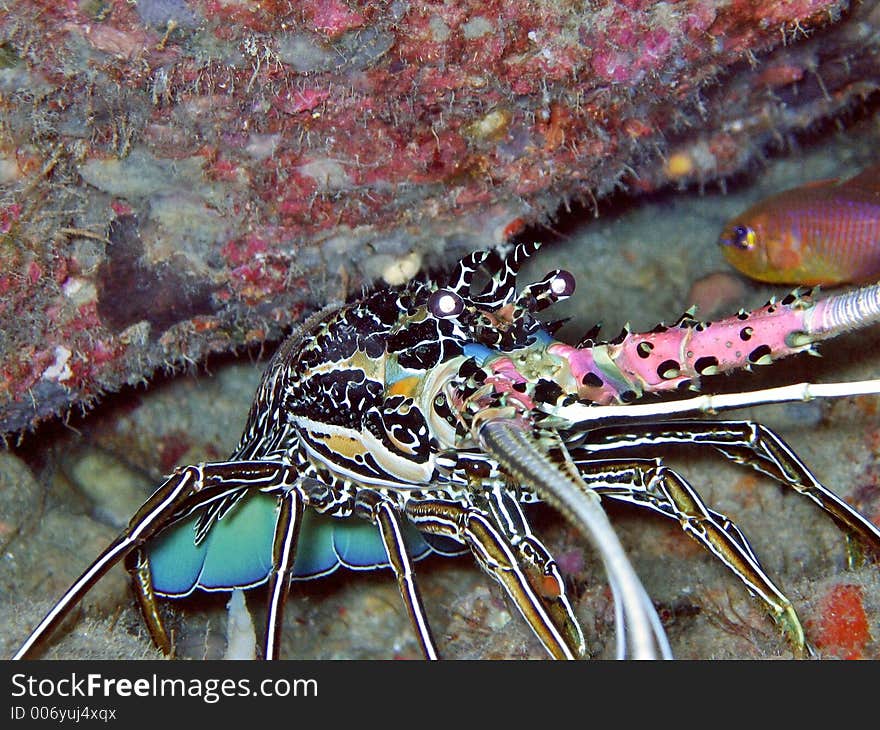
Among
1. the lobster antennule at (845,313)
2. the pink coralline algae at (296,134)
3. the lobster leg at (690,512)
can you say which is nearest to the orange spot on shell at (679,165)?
the pink coralline algae at (296,134)

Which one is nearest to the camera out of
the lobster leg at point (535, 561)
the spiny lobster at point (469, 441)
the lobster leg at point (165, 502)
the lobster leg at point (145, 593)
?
the spiny lobster at point (469, 441)

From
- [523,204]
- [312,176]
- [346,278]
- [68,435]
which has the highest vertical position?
[312,176]

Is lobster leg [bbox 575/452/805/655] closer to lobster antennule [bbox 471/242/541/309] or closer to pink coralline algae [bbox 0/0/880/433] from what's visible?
lobster antennule [bbox 471/242/541/309]

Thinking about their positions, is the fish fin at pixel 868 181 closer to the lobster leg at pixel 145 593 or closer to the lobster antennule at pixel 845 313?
the lobster antennule at pixel 845 313

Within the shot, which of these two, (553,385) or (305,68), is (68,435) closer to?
(305,68)

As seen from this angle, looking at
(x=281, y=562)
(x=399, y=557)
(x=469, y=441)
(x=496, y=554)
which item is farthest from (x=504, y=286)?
(x=281, y=562)

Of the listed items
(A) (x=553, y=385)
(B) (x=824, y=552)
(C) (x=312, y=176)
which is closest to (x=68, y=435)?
(C) (x=312, y=176)

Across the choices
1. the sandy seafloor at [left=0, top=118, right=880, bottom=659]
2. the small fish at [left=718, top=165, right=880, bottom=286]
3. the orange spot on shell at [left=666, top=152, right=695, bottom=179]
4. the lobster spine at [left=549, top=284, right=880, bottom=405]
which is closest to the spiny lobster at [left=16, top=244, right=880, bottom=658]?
the lobster spine at [left=549, top=284, right=880, bottom=405]
